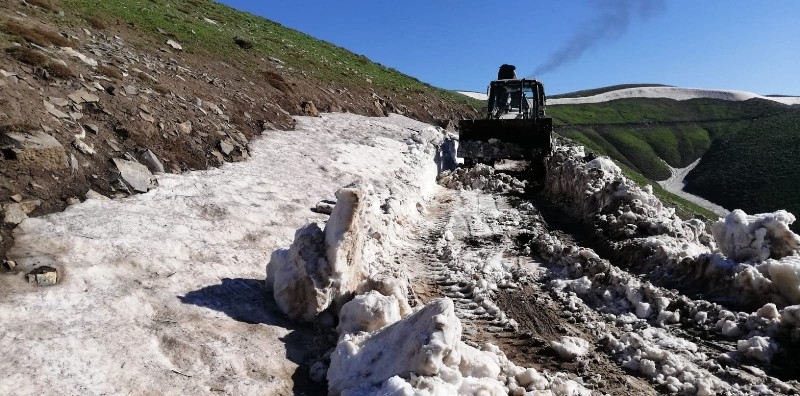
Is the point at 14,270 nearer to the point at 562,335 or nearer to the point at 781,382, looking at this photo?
the point at 562,335

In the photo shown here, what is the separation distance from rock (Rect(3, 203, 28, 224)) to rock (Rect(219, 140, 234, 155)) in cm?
519

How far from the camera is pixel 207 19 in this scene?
32.3m

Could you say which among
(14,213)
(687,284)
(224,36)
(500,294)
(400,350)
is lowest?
(14,213)

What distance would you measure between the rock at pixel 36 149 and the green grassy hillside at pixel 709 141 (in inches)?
1448

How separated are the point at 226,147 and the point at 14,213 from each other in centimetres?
556

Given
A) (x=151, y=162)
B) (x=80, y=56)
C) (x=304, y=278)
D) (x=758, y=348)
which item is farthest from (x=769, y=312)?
(x=80, y=56)

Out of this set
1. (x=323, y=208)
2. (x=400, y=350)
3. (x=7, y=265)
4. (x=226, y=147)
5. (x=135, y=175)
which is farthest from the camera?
(x=226, y=147)

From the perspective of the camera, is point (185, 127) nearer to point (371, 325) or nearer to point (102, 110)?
point (102, 110)

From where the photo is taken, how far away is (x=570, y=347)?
5.80 meters

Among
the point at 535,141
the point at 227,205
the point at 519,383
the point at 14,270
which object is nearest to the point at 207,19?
the point at 535,141

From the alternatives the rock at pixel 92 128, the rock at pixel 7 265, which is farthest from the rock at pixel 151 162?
the rock at pixel 7 265

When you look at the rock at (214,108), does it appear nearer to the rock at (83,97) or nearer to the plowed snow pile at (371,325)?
the rock at (83,97)

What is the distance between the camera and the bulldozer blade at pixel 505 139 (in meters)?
19.3

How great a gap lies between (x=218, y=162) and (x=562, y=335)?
24.9 ft
